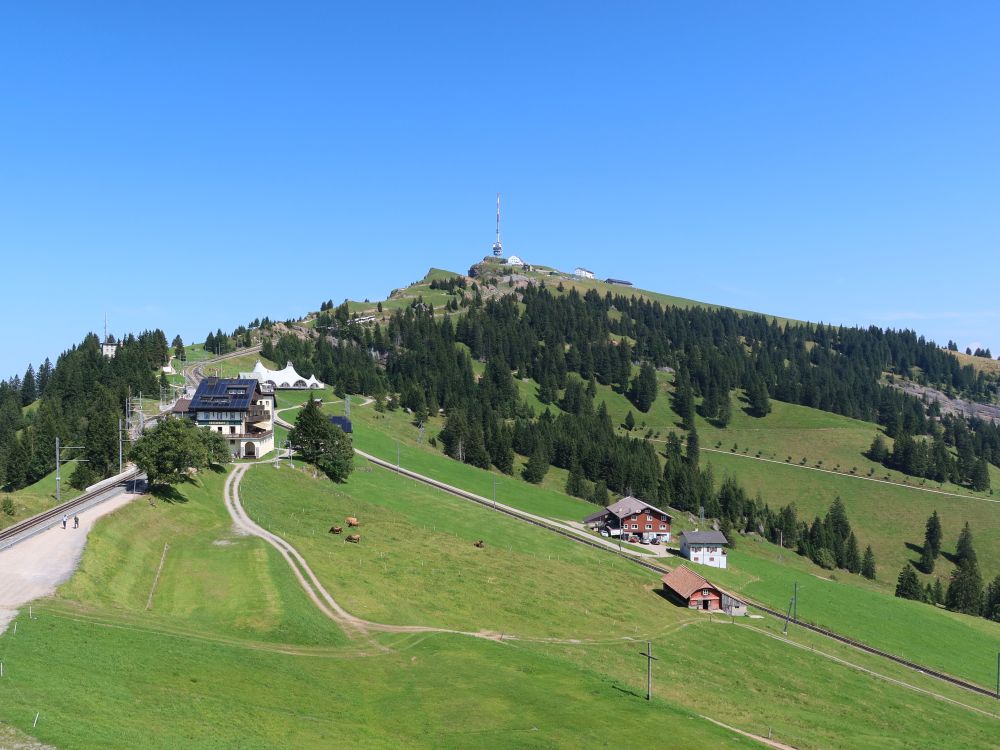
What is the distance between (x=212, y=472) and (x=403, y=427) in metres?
87.0

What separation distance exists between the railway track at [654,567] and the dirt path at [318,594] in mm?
52192

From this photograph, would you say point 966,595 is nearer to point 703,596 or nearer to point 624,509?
point 624,509

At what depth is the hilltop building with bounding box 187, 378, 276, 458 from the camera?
120188 millimetres

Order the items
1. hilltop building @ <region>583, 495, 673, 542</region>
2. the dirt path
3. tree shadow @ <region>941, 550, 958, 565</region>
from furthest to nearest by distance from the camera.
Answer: tree shadow @ <region>941, 550, 958, 565</region>, hilltop building @ <region>583, 495, 673, 542</region>, the dirt path

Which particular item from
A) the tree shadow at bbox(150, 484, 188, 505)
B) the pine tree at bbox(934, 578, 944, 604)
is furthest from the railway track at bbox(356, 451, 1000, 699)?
the pine tree at bbox(934, 578, 944, 604)

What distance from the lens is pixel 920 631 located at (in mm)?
106062

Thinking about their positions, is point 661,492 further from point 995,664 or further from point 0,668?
point 0,668

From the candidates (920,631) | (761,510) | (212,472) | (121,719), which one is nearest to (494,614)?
(121,719)

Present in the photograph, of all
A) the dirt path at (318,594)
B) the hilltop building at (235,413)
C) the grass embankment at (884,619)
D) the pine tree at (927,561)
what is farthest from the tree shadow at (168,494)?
the pine tree at (927,561)

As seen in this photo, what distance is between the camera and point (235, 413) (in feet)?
396

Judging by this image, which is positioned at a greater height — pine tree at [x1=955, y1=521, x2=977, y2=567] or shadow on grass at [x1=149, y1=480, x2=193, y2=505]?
shadow on grass at [x1=149, y1=480, x2=193, y2=505]

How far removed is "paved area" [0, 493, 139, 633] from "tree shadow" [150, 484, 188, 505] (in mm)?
12190

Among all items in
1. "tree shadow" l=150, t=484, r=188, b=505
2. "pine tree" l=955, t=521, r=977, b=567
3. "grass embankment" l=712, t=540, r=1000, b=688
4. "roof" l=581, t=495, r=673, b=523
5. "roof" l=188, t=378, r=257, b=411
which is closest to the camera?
"tree shadow" l=150, t=484, r=188, b=505

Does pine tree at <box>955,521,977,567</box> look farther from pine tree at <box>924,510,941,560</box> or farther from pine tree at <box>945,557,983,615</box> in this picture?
pine tree at <box>945,557,983,615</box>
